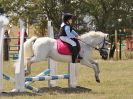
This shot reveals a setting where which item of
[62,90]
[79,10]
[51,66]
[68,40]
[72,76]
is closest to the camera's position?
[62,90]

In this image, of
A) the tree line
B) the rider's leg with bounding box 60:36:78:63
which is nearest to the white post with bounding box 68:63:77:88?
the rider's leg with bounding box 60:36:78:63

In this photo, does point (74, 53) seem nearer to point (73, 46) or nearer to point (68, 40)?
point (73, 46)

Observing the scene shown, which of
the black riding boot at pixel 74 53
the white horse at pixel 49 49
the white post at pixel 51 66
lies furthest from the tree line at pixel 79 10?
the black riding boot at pixel 74 53

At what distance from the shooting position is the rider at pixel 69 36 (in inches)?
515

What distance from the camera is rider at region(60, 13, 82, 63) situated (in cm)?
1308

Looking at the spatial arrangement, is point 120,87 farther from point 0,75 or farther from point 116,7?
point 116,7

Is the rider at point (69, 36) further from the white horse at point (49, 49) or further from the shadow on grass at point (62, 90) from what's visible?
the shadow on grass at point (62, 90)

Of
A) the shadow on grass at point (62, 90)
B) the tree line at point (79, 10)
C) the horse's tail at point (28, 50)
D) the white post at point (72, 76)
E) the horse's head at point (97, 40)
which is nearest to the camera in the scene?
the shadow on grass at point (62, 90)

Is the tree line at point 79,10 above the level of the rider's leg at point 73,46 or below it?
above

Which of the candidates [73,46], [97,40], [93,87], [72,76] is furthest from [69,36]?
[93,87]

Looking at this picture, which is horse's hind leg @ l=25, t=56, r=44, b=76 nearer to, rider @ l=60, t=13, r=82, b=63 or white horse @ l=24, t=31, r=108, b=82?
white horse @ l=24, t=31, r=108, b=82

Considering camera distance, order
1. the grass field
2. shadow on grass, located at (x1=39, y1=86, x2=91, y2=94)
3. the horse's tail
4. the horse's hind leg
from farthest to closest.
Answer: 1. the horse's tail
2. the horse's hind leg
3. shadow on grass, located at (x1=39, y1=86, x2=91, y2=94)
4. the grass field

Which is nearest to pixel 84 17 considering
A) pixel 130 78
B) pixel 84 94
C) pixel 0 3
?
pixel 0 3

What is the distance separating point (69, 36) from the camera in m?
13.1
